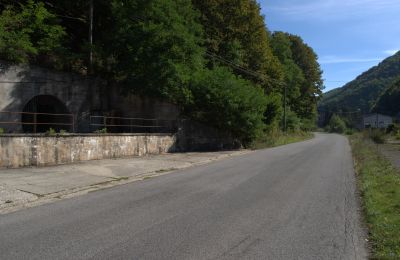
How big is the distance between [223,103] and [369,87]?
372 feet

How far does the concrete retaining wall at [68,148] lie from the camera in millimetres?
14961

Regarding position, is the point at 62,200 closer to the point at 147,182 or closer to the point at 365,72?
the point at 147,182

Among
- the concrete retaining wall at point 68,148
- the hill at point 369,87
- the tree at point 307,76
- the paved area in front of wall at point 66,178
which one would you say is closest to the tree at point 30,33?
the concrete retaining wall at point 68,148

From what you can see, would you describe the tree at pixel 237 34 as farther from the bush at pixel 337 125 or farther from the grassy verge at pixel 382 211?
the bush at pixel 337 125

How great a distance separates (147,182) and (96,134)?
276 inches

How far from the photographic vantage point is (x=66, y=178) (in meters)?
13.1

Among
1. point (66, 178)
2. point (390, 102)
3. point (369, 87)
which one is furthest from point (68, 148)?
point (369, 87)

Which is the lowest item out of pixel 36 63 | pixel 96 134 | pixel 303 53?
pixel 96 134

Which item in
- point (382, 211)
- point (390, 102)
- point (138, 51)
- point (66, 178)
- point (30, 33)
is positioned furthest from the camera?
point (390, 102)

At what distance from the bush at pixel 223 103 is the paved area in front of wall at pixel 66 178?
8974 millimetres

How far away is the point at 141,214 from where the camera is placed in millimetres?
8109

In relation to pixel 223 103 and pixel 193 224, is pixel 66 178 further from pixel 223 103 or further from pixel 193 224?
pixel 223 103

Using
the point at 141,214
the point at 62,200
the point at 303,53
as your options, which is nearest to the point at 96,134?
the point at 62,200

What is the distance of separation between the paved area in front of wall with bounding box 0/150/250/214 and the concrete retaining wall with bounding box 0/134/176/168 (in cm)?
69
